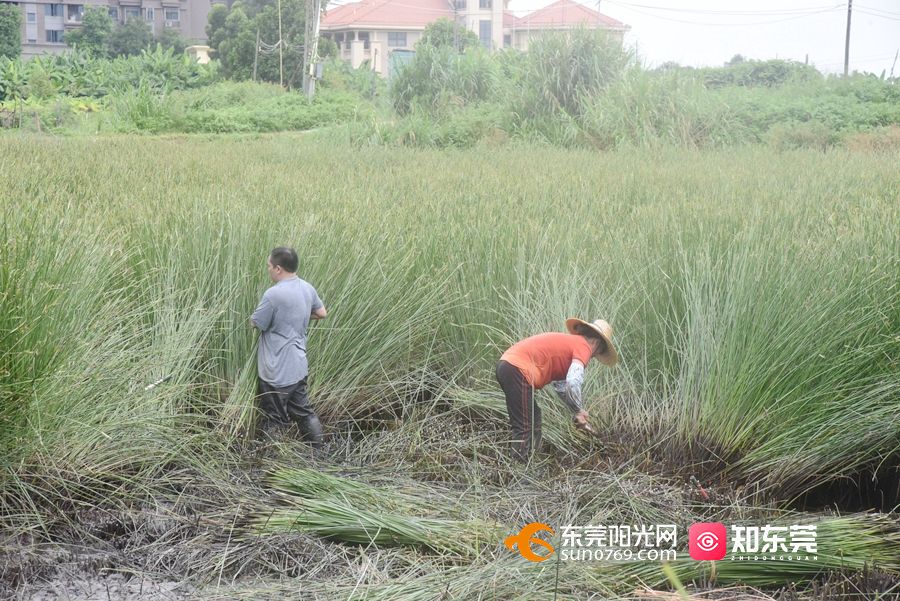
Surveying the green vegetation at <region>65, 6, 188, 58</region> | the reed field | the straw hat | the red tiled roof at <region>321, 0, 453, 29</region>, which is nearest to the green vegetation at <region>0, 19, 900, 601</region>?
the reed field

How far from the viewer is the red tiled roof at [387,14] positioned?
218 ft

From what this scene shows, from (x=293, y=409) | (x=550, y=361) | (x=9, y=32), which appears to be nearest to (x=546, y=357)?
(x=550, y=361)

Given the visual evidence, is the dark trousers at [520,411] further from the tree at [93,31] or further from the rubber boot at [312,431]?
the tree at [93,31]

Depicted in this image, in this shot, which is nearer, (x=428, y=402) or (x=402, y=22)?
(x=428, y=402)

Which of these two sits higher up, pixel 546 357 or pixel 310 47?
pixel 310 47

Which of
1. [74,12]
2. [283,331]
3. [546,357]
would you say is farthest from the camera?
[74,12]

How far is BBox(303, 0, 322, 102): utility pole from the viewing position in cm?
3002

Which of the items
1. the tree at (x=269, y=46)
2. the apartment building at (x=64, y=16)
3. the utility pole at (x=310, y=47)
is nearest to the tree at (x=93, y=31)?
the apartment building at (x=64, y=16)

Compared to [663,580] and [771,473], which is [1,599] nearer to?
[663,580]

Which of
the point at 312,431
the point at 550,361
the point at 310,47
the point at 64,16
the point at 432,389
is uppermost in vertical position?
the point at 64,16

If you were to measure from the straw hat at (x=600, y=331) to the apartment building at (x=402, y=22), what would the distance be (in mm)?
58578

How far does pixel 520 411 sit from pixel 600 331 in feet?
2.07

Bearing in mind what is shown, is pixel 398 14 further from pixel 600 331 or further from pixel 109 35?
pixel 600 331

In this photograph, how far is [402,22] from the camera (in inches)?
2653
